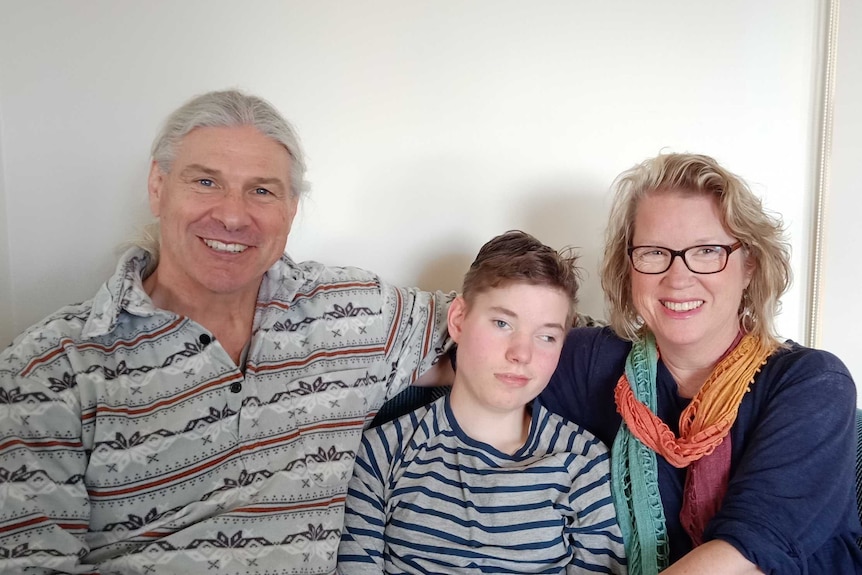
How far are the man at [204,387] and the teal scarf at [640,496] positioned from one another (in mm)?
592

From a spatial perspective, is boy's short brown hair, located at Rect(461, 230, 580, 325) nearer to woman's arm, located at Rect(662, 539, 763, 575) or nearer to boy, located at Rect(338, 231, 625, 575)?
boy, located at Rect(338, 231, 625, 575)

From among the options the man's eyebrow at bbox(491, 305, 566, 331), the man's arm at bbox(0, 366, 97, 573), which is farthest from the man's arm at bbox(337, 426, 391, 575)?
the man's arm at bbox(0, 366, 97, 573)

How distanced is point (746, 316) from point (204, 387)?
1276 mm

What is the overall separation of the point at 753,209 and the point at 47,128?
6.27 ft

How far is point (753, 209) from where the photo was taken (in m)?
1.52

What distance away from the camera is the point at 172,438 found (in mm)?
1506

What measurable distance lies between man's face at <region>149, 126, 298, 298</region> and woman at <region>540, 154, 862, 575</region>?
88 centimetres

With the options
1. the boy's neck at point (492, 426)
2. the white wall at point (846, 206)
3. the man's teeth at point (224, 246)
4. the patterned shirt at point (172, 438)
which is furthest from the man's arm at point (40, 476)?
the white wall at point (846, 206)

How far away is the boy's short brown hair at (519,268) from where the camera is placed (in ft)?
5.22

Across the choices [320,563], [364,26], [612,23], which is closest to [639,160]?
[612,23]

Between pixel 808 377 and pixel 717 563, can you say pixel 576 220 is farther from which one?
pixel 717 563

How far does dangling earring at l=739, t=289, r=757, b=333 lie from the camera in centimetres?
162

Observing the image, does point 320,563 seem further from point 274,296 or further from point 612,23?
point 612,23

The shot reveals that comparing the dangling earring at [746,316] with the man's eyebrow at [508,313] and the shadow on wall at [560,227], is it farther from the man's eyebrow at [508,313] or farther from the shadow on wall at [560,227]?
the shadow on wall at [560,227]
